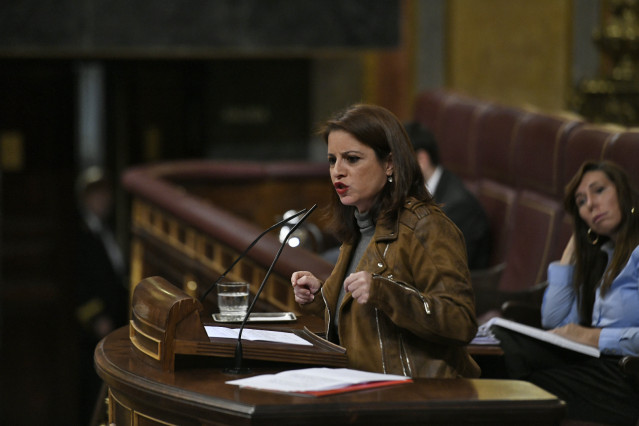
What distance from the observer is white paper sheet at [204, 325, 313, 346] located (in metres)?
2.21

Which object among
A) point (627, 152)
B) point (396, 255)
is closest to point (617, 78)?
point (627, 152)

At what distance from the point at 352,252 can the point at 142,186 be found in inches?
131

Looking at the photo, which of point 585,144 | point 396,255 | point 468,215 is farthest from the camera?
point 468,215

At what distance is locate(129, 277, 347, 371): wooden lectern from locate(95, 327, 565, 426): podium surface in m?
0.04

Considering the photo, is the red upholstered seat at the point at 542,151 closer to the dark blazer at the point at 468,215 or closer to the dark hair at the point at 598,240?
the dark blazer at the point at 468,215

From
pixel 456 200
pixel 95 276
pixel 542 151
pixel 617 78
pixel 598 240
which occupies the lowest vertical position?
pixel 95 276

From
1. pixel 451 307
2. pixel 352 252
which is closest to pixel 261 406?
pixel 451 307

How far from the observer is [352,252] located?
238 cm

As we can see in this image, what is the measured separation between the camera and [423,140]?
177 inches

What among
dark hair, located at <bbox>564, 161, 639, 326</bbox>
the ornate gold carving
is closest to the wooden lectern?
dark hair, located at <bbox>564, 161, 639, 326</bbox>

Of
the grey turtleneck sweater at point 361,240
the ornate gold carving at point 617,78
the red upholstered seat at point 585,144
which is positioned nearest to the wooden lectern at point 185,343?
the grey turtleneck sweater at point 361,240

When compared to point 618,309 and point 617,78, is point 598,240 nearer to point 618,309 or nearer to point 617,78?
point 618,309

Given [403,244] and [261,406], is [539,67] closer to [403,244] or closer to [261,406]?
[403,244]

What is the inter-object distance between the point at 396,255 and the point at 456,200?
2313 mm
